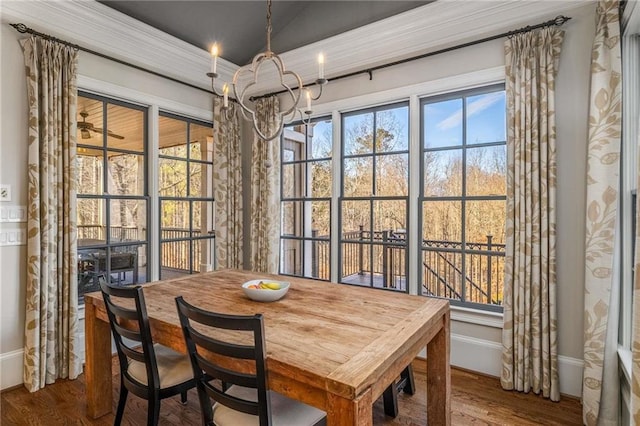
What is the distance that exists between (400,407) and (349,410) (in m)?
1.49

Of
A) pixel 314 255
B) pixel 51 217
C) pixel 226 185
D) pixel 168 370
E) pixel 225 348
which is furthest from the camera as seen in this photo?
pixel 226 185

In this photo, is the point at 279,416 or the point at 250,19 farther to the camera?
the point at 250,19

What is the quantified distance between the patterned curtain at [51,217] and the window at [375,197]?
8.09ft

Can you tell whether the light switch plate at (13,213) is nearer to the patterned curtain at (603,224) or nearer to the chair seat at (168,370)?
the chair seat at (168,370)

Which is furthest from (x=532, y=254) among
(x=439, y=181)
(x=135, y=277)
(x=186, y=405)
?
(x=135, y=277)

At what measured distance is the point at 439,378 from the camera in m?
1.87

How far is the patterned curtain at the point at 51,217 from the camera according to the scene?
2.55m

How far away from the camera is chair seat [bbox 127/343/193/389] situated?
1.84m

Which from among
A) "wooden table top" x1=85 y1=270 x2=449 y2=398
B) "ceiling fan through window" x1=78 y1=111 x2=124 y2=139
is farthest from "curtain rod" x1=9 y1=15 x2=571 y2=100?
"wooden table top" x1=85 y1=270 x2=449 y2=398

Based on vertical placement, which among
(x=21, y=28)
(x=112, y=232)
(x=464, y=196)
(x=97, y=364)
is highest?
(x=21, y=28)

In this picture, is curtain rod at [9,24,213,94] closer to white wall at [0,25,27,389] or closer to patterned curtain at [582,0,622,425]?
white wall at [0,25,27,389]

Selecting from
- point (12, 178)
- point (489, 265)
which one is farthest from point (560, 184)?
point (12, 178)

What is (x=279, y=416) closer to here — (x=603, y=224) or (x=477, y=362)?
(x=477, y=362)

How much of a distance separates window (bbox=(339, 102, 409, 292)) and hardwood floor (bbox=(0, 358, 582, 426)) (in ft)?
3.60
